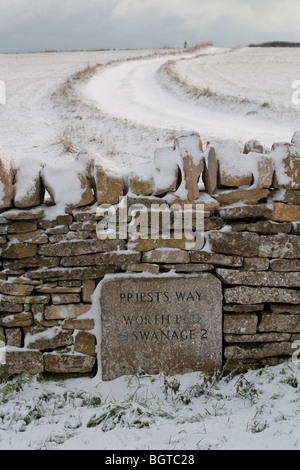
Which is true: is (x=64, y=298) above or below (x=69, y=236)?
below

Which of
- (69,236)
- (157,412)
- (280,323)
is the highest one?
(69,236)

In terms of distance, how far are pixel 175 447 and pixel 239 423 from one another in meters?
0.49

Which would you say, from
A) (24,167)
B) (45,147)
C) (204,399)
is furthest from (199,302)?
(45,147)

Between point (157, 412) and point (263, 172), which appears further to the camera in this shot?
point (263, 172)

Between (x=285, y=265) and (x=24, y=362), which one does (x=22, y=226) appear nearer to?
(x=24, y=362)

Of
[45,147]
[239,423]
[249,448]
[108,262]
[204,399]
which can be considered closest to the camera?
[249,448]

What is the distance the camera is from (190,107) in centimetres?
1331

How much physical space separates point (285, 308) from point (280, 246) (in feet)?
1.73

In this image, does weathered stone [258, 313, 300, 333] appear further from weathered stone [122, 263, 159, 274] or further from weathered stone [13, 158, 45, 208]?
weathered stone [13, 158, 45, 208]

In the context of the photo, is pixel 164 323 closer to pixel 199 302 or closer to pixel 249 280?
pixel 199 302

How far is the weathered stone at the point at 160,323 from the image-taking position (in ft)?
12.2

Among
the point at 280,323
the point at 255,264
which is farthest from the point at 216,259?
the point at 280,323

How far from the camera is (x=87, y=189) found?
3637mm

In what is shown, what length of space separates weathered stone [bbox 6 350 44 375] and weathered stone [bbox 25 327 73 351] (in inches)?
2.5
